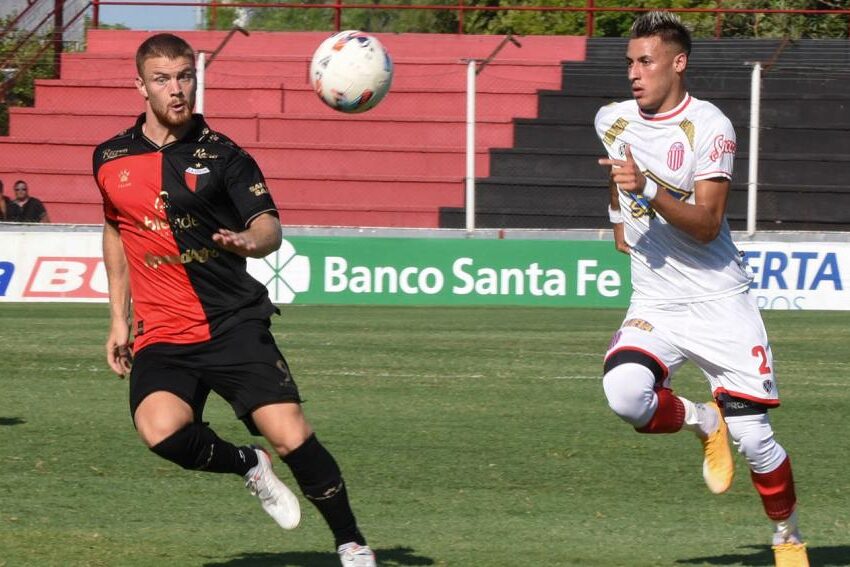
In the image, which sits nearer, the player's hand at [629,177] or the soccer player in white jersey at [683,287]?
the player's hand at [629,177]

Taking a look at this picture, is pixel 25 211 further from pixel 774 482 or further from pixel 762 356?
pixel 774 482

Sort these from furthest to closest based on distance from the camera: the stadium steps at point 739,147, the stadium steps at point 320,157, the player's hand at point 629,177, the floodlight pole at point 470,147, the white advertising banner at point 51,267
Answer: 1. the stadium steps at point 320,157
2. the stadium steps at point 739,147
3. the floodlight pole at point 470,147
4. the white advertising banner at point 51,267
5. the player's hand at point 629,177

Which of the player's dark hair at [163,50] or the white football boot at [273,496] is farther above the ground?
the player's dark hair at [163,50]

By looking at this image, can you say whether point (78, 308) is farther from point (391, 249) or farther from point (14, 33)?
point (14, 33)

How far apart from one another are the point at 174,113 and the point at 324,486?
152 cm

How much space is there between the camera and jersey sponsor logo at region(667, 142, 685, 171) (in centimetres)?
564

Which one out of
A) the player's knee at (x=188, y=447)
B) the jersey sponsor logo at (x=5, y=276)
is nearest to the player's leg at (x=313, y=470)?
the player's knee at (x=188, y=447)

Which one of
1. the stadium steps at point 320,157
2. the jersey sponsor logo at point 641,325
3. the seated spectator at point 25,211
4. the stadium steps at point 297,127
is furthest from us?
the stadium steps at point 297,127

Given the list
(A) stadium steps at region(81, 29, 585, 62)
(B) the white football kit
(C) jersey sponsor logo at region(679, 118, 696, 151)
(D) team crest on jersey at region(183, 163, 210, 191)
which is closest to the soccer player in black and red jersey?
(D) team crest on jersey at region(183, 163, 210, 191)

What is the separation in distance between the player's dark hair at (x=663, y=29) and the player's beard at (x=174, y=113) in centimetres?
181

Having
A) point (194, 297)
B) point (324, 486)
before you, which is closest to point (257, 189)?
point (194, 297)

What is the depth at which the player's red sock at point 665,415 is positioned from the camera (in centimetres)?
583

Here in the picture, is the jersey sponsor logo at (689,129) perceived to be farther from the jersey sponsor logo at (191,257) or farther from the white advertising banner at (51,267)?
the white advertising banner at (51,267)

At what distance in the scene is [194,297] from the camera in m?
5.49
